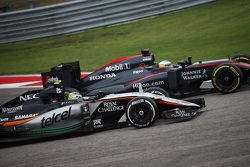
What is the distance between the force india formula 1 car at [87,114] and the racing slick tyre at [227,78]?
146 centimetres

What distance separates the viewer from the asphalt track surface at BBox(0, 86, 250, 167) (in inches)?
267

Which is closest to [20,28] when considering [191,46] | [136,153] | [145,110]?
[191,46]

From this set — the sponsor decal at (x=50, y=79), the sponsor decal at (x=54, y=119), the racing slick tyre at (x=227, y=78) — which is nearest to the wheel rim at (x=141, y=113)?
the sponsor decal at (x=54, y=119)

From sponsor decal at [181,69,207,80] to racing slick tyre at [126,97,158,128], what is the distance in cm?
259

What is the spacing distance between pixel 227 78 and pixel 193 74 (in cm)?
80

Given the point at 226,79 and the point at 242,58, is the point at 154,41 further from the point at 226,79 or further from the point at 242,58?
the point at 226,79

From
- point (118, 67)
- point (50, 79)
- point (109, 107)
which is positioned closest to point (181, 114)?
point (109, 107)

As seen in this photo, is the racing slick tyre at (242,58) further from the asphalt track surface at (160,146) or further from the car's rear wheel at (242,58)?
the asphalt track surface at (160,146)

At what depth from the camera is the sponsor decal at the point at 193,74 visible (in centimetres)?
1130

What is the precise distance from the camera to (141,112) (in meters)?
9.04

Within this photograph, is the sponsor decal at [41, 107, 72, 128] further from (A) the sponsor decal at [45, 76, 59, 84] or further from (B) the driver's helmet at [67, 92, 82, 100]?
(A) the sponsor decal at [45, 76, 59, 84]

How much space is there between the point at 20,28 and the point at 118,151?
599 inches

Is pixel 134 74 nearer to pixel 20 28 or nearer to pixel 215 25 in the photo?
pixel 215 25

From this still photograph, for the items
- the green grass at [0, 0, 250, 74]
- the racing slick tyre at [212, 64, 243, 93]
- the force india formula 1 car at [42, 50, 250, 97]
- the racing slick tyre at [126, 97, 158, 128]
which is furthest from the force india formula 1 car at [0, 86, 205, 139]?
the green grass at [0, 0, 250, 74]
